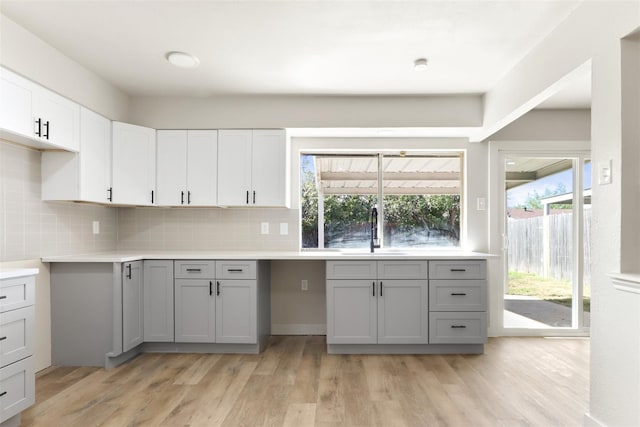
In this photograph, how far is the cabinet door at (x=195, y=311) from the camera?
3244 mm

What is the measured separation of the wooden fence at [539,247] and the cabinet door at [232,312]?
277 cm

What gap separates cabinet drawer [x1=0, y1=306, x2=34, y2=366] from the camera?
196 cm

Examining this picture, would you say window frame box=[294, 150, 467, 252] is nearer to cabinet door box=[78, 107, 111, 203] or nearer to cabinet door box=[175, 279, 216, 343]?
cabinet door box=[175, 279, 216, 343]

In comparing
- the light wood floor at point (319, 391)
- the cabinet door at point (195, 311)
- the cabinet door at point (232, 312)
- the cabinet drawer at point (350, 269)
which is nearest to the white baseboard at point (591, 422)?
the light wood floor at point (319, 391)

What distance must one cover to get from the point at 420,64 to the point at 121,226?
334 centimetres

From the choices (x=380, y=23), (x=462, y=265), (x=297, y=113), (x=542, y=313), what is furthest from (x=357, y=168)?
(x=542, y=313)

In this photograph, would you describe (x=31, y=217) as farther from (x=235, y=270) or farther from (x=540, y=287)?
(x=540, y=287)

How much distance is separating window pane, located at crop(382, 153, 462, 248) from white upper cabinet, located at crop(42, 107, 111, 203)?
2.82m

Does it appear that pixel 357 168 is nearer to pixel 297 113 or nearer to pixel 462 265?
pixel 297 113

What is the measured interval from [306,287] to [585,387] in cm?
247

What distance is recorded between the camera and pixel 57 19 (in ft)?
7.63

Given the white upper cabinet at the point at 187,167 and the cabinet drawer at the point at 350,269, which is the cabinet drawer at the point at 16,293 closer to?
the white upper cabinet at the point at 187,167

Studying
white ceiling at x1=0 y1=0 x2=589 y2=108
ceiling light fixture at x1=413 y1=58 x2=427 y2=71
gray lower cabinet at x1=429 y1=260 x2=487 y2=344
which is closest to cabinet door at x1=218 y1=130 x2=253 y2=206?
white ceiling at x1=0 y1=0 x2=589 y2=108

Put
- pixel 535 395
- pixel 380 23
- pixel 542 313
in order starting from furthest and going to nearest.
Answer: pixel 542 313 → pixel 535 395 → pixel 380 23
